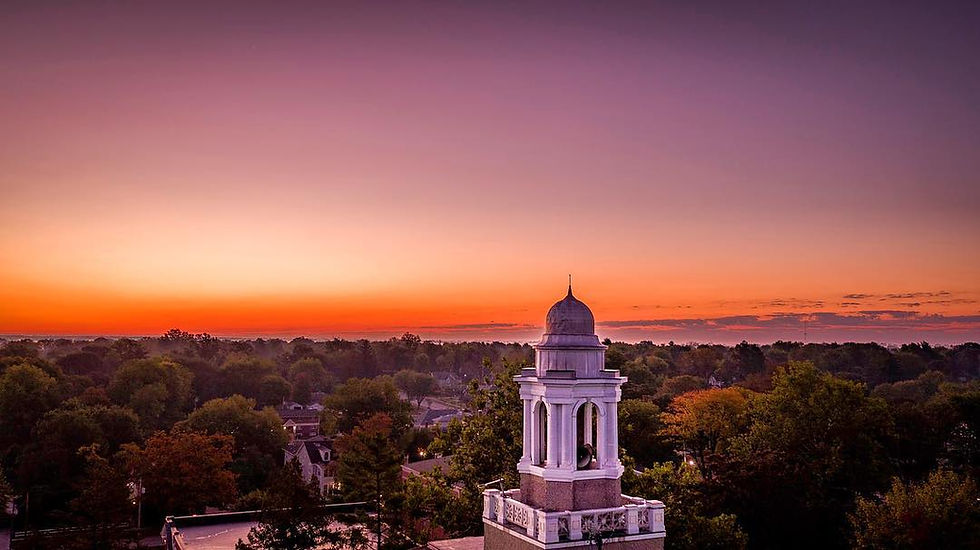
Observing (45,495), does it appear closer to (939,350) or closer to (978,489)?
(978,489)

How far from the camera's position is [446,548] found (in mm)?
29031

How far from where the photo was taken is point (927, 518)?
3547 centimetres

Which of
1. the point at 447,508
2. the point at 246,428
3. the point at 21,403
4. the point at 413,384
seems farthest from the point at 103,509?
the point at 413,384

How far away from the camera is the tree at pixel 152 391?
91250 millimetres

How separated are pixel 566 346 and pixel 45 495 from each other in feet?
170

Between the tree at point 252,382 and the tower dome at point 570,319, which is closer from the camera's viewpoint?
the tower dome at point 570,319

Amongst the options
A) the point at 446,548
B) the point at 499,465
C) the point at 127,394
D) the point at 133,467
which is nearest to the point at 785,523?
the point at 499,465

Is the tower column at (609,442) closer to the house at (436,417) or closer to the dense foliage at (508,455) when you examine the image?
the dense foliage at (508,455)

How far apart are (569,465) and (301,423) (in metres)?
102

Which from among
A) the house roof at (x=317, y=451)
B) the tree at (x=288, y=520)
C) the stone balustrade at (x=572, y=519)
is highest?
the stone balustrade at (x=572, y=519)

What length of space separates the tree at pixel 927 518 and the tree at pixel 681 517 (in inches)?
264

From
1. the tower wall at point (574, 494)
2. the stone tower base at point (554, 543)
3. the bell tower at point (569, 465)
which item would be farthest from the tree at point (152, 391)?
the tower wall at point (574, 494)

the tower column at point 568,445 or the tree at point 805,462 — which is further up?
the tower column at point 568,445

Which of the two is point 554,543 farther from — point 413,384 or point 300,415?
point 413,384
